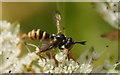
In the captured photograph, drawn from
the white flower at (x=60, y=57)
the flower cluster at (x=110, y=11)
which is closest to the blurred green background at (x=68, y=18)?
the flower cluster at (x=110, y=11)

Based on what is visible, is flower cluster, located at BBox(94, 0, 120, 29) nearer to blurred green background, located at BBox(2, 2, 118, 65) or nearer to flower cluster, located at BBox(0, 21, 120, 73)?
flower cluster, located at BBox(0, 21, 120, 73)

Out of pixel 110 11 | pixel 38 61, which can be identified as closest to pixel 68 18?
pixel 110 11

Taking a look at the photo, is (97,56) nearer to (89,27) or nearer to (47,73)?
(47,73)

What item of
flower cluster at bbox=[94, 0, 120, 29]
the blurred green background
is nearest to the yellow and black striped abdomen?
flower cluster at bbox=[94, 0, 120, 29]

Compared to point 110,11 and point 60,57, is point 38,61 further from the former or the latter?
point 110,11

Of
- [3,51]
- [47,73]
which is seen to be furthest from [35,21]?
[47,73]

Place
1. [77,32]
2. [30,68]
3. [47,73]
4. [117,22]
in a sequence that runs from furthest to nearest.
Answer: [77,32] < [117,22] < [30,68] < [47,73]
